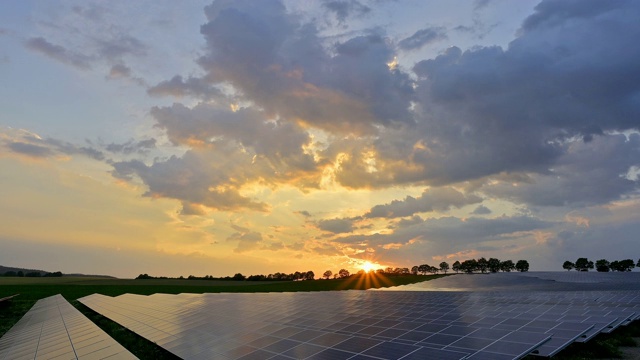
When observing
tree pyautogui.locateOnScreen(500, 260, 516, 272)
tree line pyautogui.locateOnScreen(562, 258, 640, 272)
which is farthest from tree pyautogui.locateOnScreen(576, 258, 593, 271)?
tree pyautogui.locateOnScreen(500, 260, 516, 272)

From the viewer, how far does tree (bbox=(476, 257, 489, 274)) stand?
147250mm

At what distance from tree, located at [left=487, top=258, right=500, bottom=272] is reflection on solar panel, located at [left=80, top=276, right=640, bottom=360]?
426ft

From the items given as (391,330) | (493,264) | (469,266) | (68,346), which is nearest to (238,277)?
(469,266)

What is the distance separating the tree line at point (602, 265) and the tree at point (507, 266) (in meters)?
18.1

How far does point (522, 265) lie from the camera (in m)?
137

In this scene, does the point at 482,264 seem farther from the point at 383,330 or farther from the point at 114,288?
the point at 383,330

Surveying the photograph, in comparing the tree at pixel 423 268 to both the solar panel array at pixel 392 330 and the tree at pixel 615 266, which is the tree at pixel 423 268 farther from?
the solar panel array at pixel 392 330

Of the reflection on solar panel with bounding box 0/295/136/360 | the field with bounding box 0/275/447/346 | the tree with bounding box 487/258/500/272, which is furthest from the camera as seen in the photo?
the tree with bounding box 487/258/500/272

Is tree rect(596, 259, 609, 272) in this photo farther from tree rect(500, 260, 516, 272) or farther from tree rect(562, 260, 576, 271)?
tree rect(500, 260, 516, 272)

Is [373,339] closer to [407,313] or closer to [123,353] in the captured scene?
[407,313]

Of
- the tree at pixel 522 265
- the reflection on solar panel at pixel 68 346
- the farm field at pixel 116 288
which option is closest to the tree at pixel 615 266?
the tree at pixel 522 265

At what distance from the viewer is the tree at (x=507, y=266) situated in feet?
468

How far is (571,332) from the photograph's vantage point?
50.9ft

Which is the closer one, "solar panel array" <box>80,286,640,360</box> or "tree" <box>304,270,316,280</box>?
"solar panel array" <box>80,286,640,360</box>
